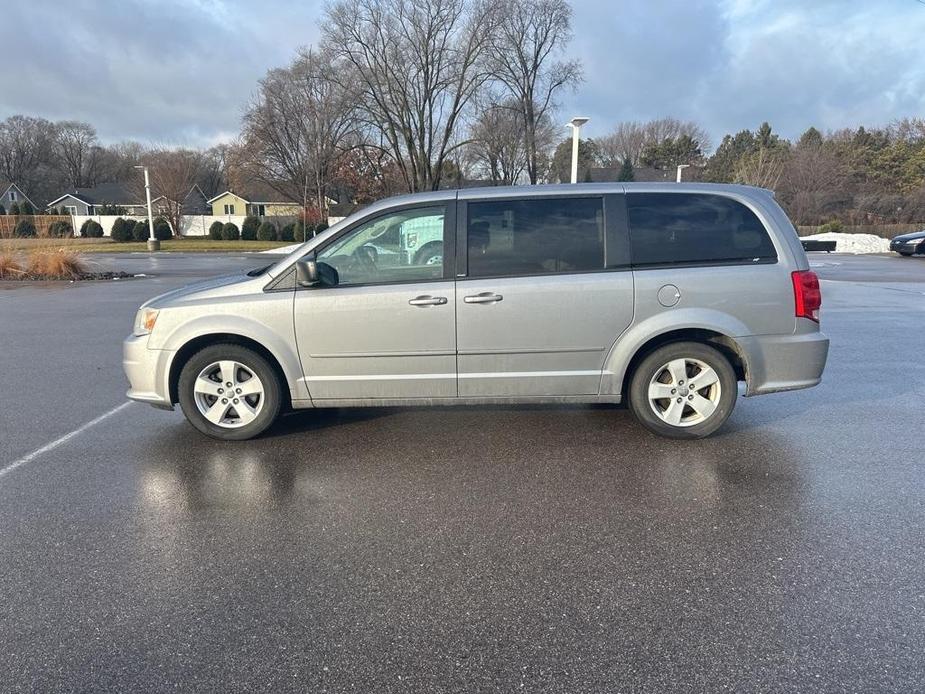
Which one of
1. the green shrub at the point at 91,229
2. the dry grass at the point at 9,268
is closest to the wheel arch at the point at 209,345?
the dry grass at the point at 9,268

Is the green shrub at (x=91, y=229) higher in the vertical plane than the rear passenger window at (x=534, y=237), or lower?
higher

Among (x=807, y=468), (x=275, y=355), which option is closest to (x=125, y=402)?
(x=275, y=355)

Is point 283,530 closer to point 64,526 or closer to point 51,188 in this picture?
point 64,526

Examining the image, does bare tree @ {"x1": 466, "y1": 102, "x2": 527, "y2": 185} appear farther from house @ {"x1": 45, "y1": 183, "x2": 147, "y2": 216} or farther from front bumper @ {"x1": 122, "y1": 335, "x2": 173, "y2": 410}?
house @ {"x1": 45, "y1": 183, "x2": 147, "y2": 216}

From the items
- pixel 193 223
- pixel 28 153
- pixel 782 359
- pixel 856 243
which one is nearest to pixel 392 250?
pixel 782 359

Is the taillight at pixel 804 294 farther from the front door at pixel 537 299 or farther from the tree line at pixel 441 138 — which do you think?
the tree line at pixel 441 138

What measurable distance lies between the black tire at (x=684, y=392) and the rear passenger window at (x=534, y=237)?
86cm

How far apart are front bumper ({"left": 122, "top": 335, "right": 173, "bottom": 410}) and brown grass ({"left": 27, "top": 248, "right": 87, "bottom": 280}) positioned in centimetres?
1723

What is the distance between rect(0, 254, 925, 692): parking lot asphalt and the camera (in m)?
2.39

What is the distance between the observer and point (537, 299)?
15.1ft

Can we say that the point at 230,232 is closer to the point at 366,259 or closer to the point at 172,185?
the point at 172,185

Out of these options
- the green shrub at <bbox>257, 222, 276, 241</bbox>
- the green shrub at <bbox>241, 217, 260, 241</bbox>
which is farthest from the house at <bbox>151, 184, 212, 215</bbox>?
the green shrub at <bbox>257, 222, 276, 241</bbox>

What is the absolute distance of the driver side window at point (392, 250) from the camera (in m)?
4.71

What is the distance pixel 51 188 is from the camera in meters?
88.5
